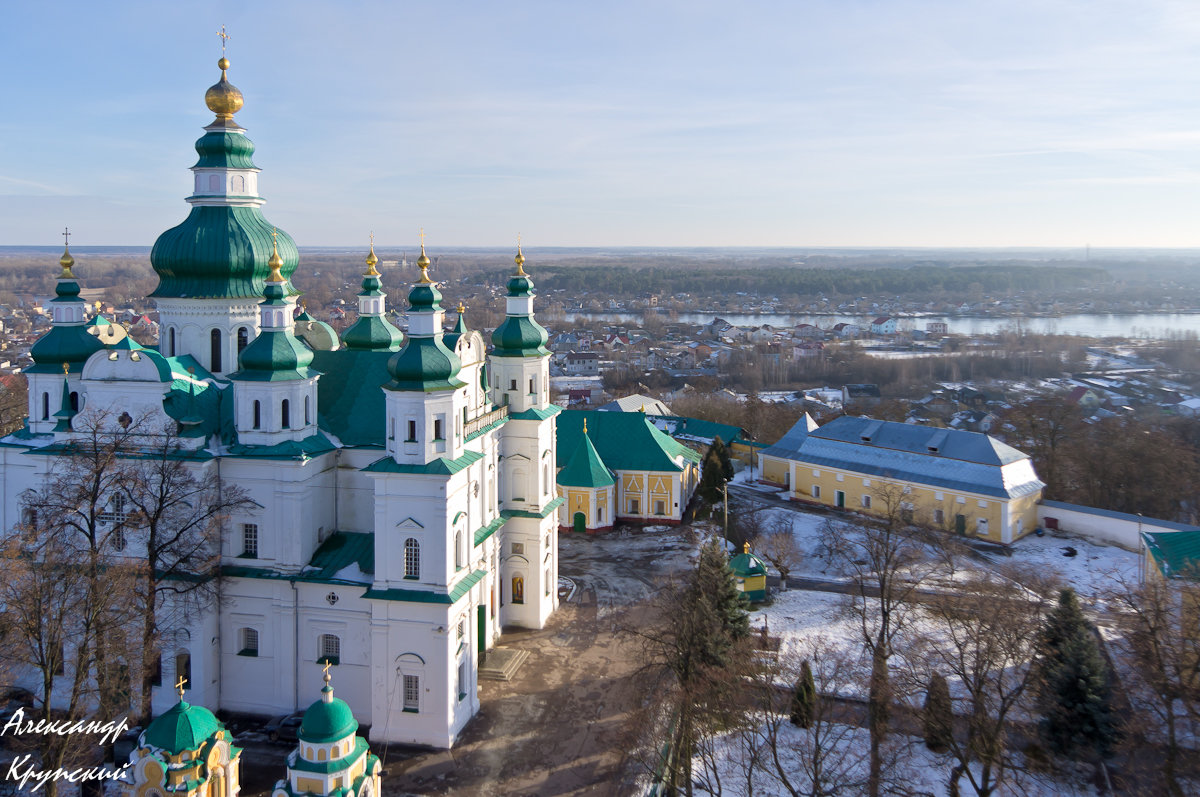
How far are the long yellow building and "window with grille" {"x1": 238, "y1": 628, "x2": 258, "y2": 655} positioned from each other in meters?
16.3

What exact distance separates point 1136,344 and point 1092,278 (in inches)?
3985

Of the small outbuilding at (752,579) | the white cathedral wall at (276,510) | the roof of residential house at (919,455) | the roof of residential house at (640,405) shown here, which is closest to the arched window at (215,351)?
the white cathedral wall at (276,510)

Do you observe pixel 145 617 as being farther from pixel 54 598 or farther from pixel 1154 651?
pixel 1154 651

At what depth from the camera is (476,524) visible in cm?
1831

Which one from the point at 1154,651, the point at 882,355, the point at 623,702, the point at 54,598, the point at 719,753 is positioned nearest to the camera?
the point at 1154,651

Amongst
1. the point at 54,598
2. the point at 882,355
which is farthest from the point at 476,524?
the point at 882,355

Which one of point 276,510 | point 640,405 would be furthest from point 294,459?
point 640,405

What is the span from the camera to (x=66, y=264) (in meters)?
18.9

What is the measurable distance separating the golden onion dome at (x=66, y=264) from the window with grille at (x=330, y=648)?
9.18 m

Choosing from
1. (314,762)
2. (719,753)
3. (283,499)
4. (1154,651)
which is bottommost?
(719,753)

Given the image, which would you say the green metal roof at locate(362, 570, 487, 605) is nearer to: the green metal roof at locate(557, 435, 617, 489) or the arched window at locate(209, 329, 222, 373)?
the arched window at locate(209, 329, 222, 373)

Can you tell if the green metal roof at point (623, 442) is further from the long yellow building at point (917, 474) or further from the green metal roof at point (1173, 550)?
the green metal roof at point (1173, 550)

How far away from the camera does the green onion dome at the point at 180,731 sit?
37.2 ft

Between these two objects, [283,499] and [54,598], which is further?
[283,499]
